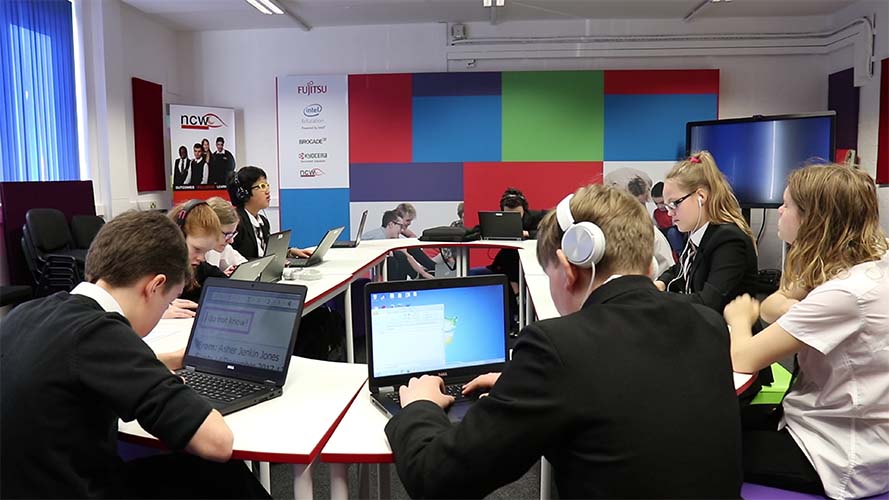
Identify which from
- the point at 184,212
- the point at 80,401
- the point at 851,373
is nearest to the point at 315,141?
the point at 184,212

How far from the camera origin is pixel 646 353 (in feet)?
3.38

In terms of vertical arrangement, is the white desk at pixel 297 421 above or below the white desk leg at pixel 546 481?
above

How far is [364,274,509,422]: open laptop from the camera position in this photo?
5.57ft

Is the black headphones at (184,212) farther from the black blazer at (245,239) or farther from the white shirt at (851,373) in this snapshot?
the white shirt at (851,373)

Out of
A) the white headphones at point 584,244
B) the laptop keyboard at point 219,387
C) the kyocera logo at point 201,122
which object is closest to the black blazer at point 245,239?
the laptop keyboard at point 219,387

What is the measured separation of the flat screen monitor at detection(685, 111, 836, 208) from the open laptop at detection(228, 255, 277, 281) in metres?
4.48

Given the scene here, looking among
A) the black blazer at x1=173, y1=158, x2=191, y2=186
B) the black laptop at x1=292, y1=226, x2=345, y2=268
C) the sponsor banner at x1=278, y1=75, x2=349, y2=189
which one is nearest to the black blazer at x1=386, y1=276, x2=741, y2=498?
the black laptop at x1=292, y1=226, x2=345, y2=268

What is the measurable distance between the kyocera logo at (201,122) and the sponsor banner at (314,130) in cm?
66

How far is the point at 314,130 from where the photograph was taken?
→ 690cm

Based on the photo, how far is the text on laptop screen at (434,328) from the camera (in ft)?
5.59

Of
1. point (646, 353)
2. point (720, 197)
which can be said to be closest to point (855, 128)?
point (720, 197)

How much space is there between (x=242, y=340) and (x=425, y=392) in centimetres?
60

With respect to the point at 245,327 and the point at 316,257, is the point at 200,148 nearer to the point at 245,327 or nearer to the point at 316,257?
the point at 316,257

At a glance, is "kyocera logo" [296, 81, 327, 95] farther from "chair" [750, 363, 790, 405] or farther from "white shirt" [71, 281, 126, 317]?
"white shirt" [71, 281, 126, 317]
